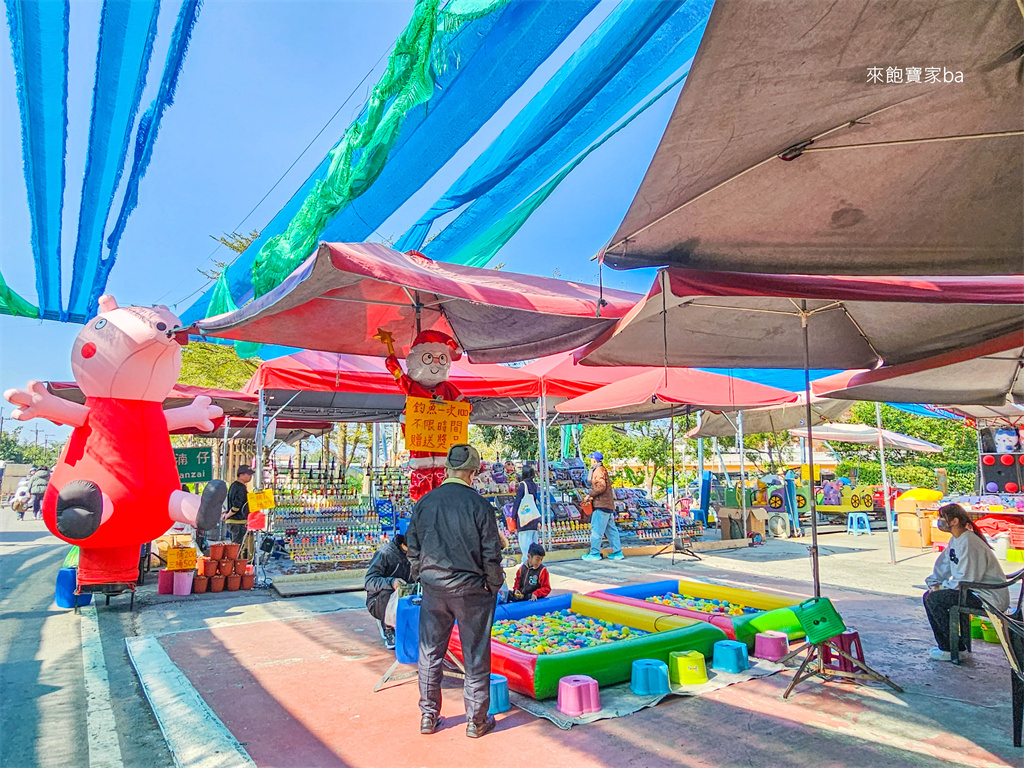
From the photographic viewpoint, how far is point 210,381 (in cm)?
1761

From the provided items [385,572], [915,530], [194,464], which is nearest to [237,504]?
[194,464]

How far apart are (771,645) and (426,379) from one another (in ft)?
11.5

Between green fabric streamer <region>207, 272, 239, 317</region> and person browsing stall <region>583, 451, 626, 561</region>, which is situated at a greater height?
green fabric streamer <region>207, 272, 239, 317</region>

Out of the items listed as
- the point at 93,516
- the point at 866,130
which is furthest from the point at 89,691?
the point at 866,130

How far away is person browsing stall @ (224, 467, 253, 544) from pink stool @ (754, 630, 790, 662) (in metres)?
7.18

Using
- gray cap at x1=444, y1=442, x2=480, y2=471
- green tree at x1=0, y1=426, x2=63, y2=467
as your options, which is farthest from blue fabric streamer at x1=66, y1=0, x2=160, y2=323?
green tree at x1=0, y1=426, x2=63, y2=467

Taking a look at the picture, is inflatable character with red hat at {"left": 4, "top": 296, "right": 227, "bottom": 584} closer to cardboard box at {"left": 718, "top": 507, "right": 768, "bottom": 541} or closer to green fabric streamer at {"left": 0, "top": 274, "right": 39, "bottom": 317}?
green fabric streamer at {"left": 0, "top": 274, "right": 39, "bottom": 317}

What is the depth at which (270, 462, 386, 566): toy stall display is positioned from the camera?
10180 mm

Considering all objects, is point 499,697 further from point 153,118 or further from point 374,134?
point 153,118

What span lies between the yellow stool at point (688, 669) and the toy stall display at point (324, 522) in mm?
6680

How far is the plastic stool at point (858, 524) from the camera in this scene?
15.9 m

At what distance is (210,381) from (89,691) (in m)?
14.4

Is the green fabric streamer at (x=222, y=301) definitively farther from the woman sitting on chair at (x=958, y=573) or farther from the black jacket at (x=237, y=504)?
the woman sitting on chair at (x=958, y=573)

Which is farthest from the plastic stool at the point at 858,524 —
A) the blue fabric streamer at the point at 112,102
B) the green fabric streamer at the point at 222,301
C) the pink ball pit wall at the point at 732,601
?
the blue fabric streamer at the point at 112,102
